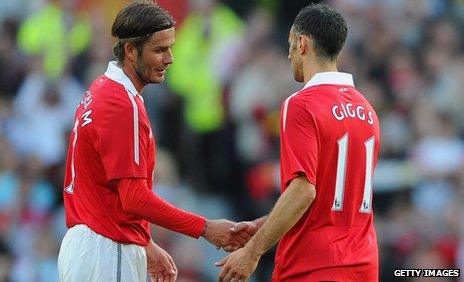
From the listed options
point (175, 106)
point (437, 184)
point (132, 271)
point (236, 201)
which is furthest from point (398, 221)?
point (132, 271)

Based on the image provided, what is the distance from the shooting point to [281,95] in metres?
11.4

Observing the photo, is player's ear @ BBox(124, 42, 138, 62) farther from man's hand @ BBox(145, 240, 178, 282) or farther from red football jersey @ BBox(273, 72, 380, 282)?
man's hand @ BBox(145, 240, 178, 282)

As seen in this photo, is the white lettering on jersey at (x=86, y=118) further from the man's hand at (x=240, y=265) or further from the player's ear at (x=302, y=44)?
the player's ear at (x=302, y=44)

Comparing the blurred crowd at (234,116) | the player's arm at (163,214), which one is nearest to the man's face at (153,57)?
the player's arm at (163,214)

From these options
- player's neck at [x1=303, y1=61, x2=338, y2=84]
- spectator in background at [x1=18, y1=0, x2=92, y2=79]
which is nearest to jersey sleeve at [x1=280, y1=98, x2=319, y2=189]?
player's neck at [x1=303, y1=61, x2=338, y2=84]

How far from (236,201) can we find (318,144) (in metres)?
5.34

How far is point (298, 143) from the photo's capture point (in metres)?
5.95

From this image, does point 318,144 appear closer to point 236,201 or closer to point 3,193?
point 236,201

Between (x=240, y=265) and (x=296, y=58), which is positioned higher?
(x=296, y=58)

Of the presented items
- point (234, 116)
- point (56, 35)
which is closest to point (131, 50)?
point (234, 116)

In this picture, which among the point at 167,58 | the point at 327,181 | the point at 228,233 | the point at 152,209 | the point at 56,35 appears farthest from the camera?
the point at 56,35

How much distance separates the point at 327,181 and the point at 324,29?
0.83 meters

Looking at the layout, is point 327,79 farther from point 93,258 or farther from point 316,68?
point 93,258

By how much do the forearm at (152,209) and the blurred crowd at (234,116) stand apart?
443 centimetres
